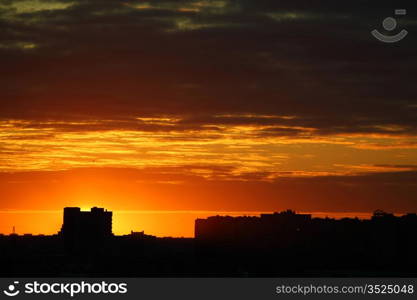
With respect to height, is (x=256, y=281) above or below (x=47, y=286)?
above

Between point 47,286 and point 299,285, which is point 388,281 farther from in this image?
point 47,286

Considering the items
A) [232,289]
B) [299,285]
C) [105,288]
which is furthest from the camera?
[232,289]

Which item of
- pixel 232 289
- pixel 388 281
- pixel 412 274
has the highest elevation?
pixel 412 274

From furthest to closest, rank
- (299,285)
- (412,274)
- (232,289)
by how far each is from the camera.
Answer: (412,274)
(232,289)
(299,285)

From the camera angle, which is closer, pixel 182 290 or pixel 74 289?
pixel 74 289

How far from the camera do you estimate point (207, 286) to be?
89.9 m

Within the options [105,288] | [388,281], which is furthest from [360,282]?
[105,288]

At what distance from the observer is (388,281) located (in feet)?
249

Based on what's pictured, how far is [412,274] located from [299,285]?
411 ft

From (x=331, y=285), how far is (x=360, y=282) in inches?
105

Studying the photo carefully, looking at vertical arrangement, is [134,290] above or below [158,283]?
below

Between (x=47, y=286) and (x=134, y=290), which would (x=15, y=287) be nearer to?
(x=47, y=286)

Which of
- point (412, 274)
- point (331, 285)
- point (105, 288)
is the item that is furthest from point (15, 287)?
point (412, 274)

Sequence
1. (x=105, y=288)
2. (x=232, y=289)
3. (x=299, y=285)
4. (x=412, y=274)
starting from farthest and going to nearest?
(x=412, y=274), (x=232, y=289), (x=299, y=285), (x=105, y=288)
